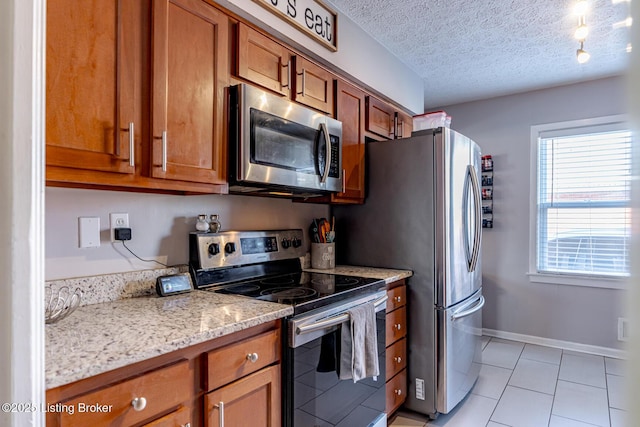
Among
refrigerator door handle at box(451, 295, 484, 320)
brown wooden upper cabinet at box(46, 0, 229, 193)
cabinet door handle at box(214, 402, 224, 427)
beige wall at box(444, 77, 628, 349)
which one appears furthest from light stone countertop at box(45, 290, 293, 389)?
beige wall at box(444, 77, 628, 349)

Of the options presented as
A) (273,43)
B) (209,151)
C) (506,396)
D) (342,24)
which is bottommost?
(506,396)

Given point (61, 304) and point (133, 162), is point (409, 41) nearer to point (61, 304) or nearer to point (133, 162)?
point (133, 162)

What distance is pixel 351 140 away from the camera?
94.8 inches

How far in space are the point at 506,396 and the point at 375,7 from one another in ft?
8.77

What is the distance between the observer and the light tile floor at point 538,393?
7.14 feet

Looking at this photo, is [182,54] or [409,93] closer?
[182,54]

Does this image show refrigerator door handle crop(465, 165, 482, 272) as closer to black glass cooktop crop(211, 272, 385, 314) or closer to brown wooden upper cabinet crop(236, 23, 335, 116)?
black glass cooktop crop(211, 272, 385, 314)

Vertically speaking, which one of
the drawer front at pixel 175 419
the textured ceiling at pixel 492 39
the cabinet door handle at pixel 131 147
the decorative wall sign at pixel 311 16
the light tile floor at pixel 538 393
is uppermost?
the textured ceiling at pixel 492 39

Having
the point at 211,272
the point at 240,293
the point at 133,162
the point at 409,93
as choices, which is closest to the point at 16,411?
the point at 133,162

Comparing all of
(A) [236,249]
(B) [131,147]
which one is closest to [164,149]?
(B) [131,147]

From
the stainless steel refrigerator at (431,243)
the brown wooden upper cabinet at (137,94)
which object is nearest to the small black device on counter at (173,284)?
the brown wooden upper cabinet at (137,94)

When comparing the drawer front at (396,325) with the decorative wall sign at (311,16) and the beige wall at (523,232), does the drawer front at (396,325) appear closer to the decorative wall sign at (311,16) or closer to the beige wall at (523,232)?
the decorative wall sign at (311,16)

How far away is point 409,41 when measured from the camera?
8.47ft

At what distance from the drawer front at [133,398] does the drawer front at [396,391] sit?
54.7 inches
